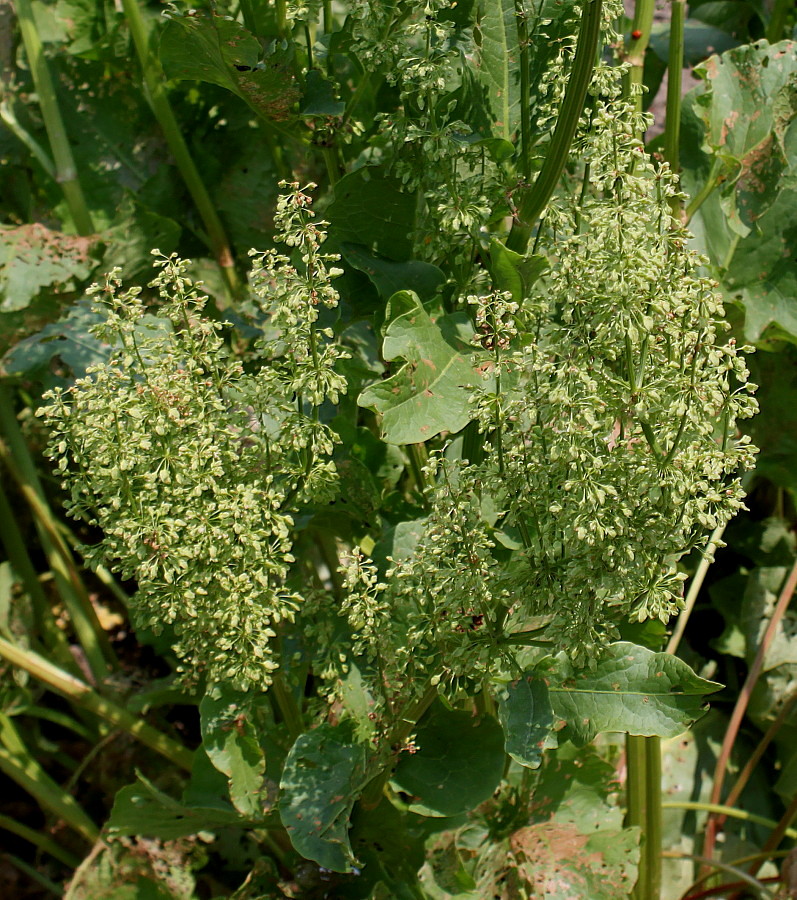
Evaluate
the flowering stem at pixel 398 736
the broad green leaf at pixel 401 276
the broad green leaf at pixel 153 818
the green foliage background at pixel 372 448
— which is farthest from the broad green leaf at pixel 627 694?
the broad green leaf at pixel 153 818

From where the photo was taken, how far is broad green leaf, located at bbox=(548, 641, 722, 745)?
779 mm

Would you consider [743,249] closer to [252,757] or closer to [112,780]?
[252,757]

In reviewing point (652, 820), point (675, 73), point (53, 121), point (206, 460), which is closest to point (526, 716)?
point (206, 460)

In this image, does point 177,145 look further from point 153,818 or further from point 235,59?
point 153,818

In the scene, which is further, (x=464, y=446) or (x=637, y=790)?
(x=637, y=790)

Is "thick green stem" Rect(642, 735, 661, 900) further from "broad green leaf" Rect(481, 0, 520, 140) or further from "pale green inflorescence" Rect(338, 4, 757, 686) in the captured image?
"broad green leaf" Rect(481, 0, 520, 140)

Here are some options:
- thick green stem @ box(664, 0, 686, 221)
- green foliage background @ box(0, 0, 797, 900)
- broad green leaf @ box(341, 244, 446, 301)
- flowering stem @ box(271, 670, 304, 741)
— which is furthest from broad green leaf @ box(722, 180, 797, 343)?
flowering stem @ box(271, 670, 304, 741)

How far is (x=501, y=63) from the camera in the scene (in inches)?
38.8

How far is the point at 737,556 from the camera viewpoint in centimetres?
164

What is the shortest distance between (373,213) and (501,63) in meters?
0.22

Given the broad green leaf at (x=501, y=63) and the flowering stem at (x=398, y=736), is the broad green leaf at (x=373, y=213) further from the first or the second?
the flowering stem at (x=398, y=736)

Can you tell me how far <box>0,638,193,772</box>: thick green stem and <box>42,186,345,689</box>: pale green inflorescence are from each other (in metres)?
0.50

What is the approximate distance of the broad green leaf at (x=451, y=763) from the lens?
35.9 inches

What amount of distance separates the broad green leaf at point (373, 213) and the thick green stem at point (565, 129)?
0.12 meters
